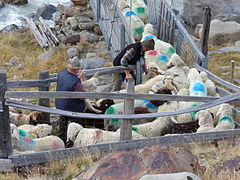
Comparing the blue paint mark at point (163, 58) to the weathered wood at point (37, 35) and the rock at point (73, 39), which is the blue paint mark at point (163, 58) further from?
the weathered wood at point (37, 35)

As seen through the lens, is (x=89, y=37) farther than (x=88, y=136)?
Yes

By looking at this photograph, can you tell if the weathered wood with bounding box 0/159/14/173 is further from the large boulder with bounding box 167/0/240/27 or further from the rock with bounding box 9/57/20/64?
the large boulder with bounding box 167/0/240/27

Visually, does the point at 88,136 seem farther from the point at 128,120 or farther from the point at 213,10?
the point at 213,10

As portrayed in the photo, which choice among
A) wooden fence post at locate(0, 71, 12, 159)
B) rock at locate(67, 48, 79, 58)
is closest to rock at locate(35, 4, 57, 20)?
rock at locate(67, 48, 79, 58)

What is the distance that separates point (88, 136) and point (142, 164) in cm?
240

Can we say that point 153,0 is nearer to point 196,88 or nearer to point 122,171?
point 196,88

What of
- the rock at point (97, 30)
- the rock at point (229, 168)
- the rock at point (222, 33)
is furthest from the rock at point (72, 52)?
the rock at point (229, 168)

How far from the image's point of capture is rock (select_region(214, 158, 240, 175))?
5414 mm

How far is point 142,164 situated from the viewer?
500 cm

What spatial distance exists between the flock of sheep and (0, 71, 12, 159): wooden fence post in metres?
0.35

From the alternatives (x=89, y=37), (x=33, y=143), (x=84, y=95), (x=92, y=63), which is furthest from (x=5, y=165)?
(x=89, y=37)

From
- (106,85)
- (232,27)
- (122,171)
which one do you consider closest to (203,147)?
(122,171)

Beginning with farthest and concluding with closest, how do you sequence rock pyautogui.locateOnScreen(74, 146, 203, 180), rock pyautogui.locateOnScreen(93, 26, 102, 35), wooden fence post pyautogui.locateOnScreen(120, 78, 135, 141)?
rock pyautogui.locateOnScreen(93, 26, 102, 35), wooden fence post pyautogui.locateOnScreen(120, 78, 135, 141), rock pyautogui.locateOnScreen(74, 146, 203, 180)

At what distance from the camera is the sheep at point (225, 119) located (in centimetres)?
795
